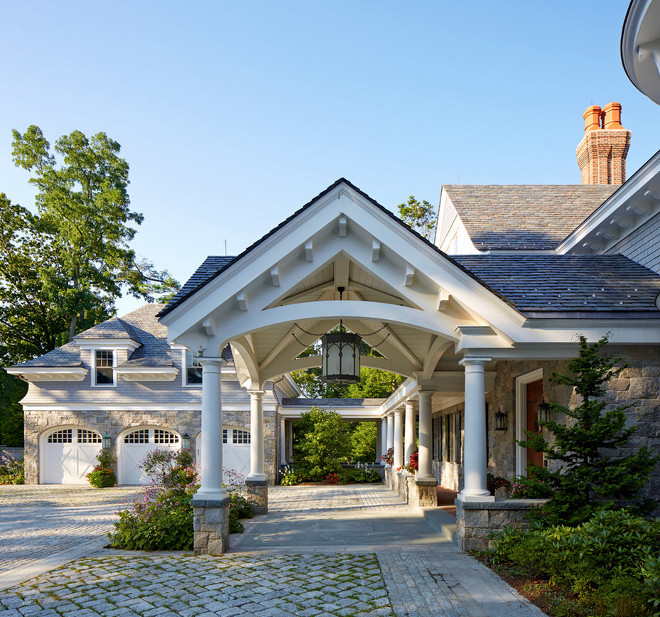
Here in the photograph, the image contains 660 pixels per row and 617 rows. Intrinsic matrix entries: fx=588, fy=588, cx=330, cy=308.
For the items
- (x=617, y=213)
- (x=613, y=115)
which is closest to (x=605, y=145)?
(x=613, y=115)

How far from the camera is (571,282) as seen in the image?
853 cm

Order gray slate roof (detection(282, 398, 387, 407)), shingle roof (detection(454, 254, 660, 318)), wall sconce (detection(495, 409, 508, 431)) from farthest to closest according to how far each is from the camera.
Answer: gray slate roof (detection(282, 398, 387, 407)), wall sconce (detection(495, 409, 508, 431)), shingle roof (detection(454, 254, 660, 318))

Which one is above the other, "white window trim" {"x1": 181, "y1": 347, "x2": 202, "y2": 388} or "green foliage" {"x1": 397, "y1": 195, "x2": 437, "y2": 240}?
"green foliage" {"x1": 397, "y1": 195, "x2": 437, "y2": 240}

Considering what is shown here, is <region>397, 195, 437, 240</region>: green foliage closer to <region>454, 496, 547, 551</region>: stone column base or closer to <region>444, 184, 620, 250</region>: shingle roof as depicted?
<region>444, 184, 620, 250</region>: shingle roof

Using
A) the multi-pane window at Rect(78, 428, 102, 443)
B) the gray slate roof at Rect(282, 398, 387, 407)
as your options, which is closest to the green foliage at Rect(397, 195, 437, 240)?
the gray slate roof at Rect(282, 398, 387, 407)

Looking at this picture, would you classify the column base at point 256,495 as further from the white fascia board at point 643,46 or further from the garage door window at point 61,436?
the garage door window at point 61,436

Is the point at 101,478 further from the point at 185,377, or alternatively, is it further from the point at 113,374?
the point at 185,377

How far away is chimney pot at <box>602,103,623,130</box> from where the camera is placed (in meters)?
17.7

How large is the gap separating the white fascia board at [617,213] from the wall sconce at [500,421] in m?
3.36

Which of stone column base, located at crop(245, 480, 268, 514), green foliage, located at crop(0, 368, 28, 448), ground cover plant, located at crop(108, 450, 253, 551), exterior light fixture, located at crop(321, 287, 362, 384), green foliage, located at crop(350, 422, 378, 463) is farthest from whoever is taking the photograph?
green foliage, located at crop(350, 422, 378, 463)

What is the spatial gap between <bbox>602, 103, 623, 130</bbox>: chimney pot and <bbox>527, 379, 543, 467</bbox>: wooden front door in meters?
11.4

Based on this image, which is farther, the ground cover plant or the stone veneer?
the stone veneer

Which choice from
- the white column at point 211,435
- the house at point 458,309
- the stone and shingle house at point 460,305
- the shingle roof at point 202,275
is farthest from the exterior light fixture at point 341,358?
the shingle roof at point 202,275

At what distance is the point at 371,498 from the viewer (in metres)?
15.5
